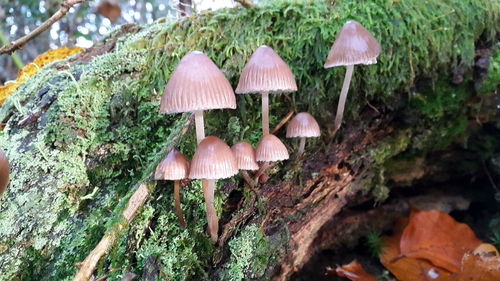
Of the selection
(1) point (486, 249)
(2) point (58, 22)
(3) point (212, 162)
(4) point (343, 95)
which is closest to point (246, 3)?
(4) point (343, 95)

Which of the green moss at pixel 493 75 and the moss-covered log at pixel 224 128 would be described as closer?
the moss-covered log at pixel 224 128

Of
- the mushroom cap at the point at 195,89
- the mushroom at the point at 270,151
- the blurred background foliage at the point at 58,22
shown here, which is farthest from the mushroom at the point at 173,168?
the blurred background foliage at the point at 58,22

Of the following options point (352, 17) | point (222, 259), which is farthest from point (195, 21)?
point (222, 259)

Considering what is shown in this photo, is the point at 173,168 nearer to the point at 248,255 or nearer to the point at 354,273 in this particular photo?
the point at 248,255

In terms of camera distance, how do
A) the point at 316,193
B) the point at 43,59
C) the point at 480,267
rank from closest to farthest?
1. the point at 480,267
2. the point at 316,193
3. the point at 43,59

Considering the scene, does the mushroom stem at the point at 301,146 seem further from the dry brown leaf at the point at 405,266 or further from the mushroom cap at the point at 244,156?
the dry brown leaf at the point at 405,266

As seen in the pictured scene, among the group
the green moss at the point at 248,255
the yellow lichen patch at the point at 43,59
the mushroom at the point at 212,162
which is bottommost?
the green moss at the point at 248,255
